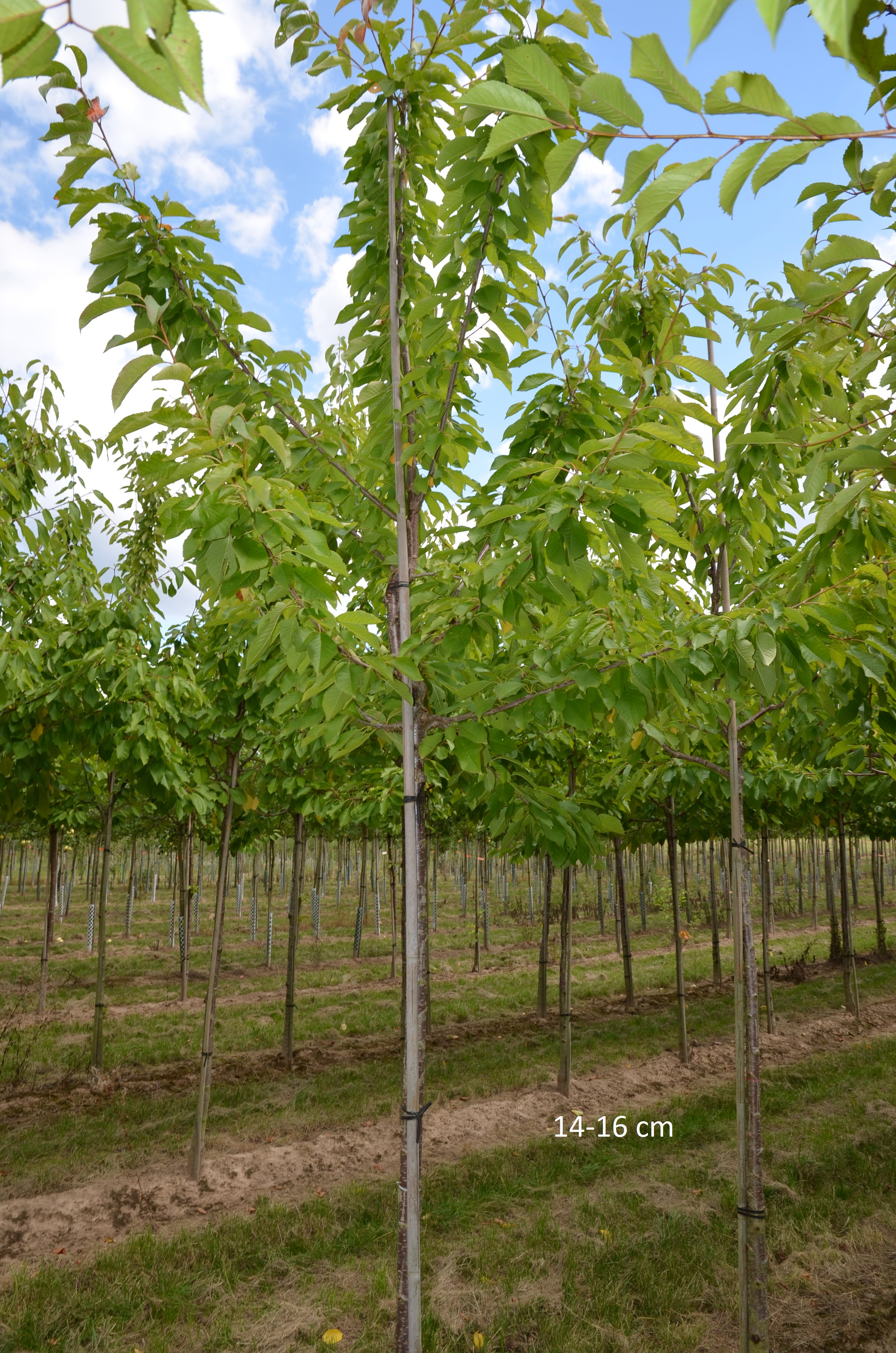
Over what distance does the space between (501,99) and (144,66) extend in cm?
54

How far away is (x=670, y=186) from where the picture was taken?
3.42 ft

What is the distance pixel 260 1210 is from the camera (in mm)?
4859

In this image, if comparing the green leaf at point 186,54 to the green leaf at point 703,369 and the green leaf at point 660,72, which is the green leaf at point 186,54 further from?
the green leaf at point 703,369

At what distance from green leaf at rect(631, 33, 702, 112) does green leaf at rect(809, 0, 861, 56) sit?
0.51 metres

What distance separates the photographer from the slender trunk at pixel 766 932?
29.8 feet

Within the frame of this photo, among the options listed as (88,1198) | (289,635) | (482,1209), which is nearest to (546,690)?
(289,635)

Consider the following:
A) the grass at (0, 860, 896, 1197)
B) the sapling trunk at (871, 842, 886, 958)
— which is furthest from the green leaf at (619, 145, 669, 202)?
the sapling trunk at (871, 842, 886, 958)

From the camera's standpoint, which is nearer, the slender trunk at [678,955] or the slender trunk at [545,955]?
the slender trunk at [678,955]

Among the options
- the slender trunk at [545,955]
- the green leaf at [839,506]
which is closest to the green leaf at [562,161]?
the green leaf at [839,506]

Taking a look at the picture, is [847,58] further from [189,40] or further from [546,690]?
[546,690]

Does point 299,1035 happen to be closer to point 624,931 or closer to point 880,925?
point 624,931

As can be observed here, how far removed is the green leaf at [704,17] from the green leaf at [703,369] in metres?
1.24

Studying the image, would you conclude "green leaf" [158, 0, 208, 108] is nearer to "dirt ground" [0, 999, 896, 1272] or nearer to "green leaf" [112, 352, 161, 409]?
"green leaf" [112, 352, 161, 409]

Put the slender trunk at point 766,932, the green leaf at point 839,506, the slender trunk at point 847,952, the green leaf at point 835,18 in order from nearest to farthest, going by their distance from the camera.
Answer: the green leaf at point 835,18 < the green leaf at point 839,506 < the slender trunk at point 766,932 < the slender trunk at point 847,952
